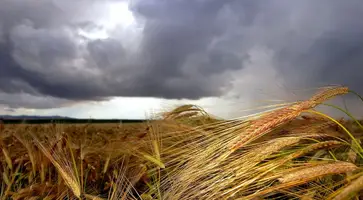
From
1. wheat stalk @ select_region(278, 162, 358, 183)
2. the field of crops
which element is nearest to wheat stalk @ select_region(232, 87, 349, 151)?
the field of crops

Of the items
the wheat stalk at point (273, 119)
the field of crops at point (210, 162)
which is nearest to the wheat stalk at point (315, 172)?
the field of crops at point (210, 162)

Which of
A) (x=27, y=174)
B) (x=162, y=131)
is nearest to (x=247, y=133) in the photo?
(x=162, y=131)

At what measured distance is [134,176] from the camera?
9.45ft

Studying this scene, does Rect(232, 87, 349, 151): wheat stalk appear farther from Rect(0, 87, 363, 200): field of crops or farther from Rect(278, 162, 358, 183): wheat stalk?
Rect(278, 162, 358, 183): wheat stalk

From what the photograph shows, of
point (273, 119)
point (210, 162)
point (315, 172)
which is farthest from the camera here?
point (210, 162)

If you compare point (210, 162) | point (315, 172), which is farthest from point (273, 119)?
point (210, 162)

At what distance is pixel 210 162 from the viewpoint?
2.20 m

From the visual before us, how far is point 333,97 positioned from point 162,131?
1.39 meters

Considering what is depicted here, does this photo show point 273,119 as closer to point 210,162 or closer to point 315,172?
point 315,172

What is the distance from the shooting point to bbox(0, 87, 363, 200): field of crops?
2016 millimetres

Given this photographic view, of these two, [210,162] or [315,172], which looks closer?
[315,172]

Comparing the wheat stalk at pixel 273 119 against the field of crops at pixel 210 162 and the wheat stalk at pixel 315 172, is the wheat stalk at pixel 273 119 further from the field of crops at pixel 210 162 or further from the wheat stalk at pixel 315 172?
the wheat stalk at pixel 315 172

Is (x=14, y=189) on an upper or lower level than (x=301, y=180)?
lower

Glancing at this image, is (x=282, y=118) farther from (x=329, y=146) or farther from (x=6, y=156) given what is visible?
(x=6, y=156)
